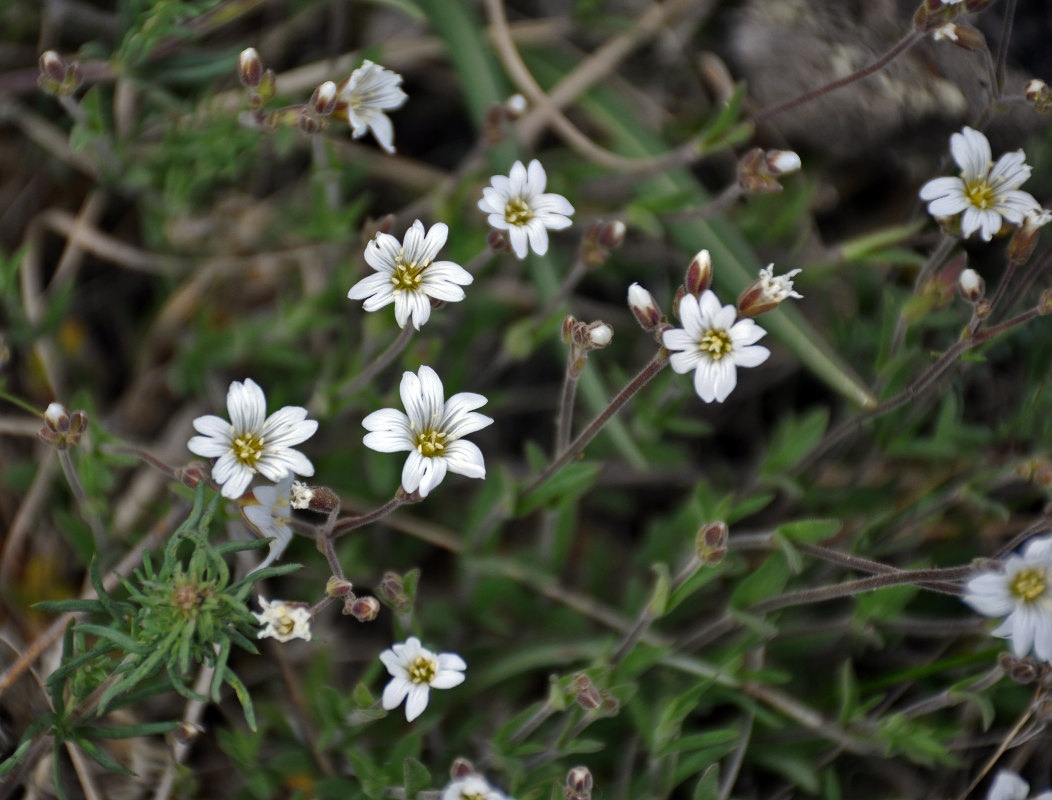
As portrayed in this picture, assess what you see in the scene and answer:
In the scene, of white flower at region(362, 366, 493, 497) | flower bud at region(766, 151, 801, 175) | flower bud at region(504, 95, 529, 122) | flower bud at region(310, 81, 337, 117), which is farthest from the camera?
flower bud at region(504, 95, 529, 122)

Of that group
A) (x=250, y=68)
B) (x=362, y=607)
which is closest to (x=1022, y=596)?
(x=362, y=607)

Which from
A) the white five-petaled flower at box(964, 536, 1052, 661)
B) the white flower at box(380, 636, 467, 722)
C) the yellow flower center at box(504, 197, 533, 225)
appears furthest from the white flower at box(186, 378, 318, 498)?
the white five-petaled flower at box(964, 536, 1052, 661)

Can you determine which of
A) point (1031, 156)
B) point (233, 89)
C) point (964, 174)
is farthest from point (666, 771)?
point (233, 89)

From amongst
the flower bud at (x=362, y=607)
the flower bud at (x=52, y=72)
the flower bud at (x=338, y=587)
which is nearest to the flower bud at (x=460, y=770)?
the flower bud at (x=362, y=607)

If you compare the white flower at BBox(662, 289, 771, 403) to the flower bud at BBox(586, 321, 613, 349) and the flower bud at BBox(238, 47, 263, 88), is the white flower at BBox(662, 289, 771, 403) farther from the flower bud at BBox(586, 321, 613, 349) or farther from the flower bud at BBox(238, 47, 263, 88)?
the flower bud at BBox(238, 47, 263, 88)

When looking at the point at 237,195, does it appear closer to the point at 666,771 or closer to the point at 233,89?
the point at 233,89

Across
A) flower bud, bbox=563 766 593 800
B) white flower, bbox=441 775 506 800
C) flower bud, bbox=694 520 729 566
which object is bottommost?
flower bud, bbox=563 766 593 800

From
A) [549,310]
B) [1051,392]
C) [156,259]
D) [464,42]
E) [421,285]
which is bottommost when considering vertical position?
[1051,392]
